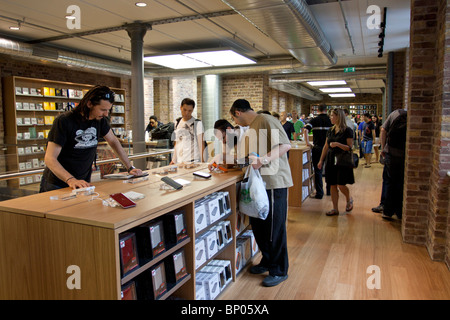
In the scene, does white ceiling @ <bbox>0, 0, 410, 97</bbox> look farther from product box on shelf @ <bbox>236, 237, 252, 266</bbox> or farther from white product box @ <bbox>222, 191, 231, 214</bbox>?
product box on shelf @ <bbox>236, 237, 252, 266</bbox>

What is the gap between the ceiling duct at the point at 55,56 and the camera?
655 centimetres

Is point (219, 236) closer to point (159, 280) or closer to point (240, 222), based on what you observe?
point (240, 222)

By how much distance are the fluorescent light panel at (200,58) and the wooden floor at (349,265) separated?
403cm

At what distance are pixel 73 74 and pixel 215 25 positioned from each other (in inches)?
195

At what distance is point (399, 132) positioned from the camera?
4379 mm

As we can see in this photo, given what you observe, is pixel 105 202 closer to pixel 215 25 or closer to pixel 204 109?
A: pixel 215 25

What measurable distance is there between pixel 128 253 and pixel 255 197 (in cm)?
116

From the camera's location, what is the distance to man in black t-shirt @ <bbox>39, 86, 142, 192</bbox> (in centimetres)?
227

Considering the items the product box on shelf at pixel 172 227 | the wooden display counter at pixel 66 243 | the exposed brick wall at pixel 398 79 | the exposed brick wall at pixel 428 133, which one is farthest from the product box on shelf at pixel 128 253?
the exposed brick wall at pixel 398 79

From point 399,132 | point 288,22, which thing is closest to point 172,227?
point 399,132

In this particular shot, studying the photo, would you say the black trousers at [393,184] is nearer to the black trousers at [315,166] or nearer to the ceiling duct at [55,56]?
the black trousers at [315,166]

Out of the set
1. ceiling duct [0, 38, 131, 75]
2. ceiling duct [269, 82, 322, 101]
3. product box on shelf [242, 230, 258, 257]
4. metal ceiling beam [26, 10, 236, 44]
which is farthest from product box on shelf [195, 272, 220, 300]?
ceiling duct [269, 82, 322, 101]

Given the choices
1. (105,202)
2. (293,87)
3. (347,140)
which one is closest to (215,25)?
(347,140)

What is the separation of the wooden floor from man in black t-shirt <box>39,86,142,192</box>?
1.43 metres
